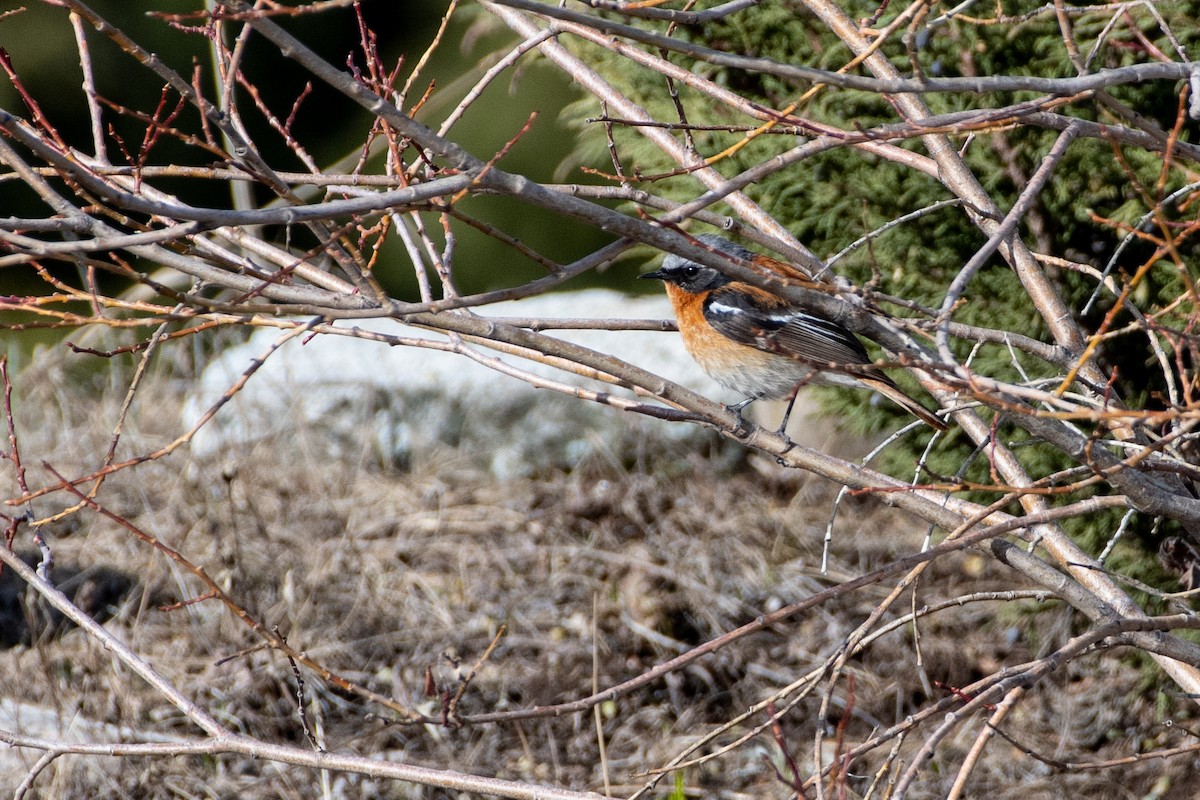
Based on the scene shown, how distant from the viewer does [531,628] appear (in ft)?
17.6

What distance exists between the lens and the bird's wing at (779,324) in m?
4.41

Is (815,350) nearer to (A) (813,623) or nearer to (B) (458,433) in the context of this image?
(A) (813,623)

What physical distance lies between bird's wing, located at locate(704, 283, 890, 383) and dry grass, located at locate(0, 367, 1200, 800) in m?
1.18

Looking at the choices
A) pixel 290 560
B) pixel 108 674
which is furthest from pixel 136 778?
pixel 290 560

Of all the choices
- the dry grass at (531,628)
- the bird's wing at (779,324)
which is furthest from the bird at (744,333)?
the dry grass at (531,628)

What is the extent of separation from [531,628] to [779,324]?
184cm

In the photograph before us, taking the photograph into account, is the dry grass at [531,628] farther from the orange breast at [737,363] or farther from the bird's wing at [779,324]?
the bird's wing at [779,324]

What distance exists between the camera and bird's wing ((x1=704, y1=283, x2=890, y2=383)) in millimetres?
4414

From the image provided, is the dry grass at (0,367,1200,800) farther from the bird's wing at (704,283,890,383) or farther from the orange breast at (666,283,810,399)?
the bird's wing at (704,283,890,383)

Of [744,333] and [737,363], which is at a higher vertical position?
[744,333]

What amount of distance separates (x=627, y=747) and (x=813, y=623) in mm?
1149

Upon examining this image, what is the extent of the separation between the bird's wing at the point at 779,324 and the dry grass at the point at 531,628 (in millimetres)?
1175

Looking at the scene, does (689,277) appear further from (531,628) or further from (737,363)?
(531,628)

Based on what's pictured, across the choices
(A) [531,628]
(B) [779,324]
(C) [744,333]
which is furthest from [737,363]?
(A) [531,628]
